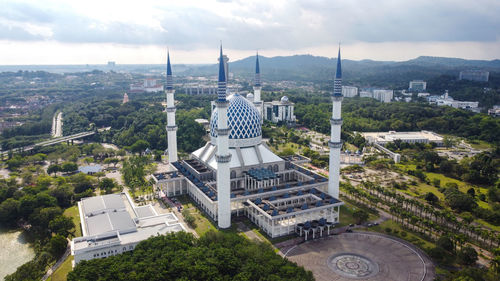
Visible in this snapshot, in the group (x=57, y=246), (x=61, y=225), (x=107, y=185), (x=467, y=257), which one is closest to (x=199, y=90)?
(x=107, y=185)

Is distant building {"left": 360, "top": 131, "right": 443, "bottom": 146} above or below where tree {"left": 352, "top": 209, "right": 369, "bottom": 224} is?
above

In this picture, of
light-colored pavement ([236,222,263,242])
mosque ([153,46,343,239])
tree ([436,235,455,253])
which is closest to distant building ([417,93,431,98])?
mosque ([153,46,343,239])

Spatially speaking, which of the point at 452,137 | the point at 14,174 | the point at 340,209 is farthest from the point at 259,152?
A: the point at 452,137

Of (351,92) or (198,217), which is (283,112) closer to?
(198,217)

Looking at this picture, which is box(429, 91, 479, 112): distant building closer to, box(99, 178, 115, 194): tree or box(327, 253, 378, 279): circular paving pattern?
box(327, 253, 378, 279): circular paving pattern

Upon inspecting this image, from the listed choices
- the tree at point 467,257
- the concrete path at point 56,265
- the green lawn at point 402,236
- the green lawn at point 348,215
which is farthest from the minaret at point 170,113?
the tree at point 467,257
